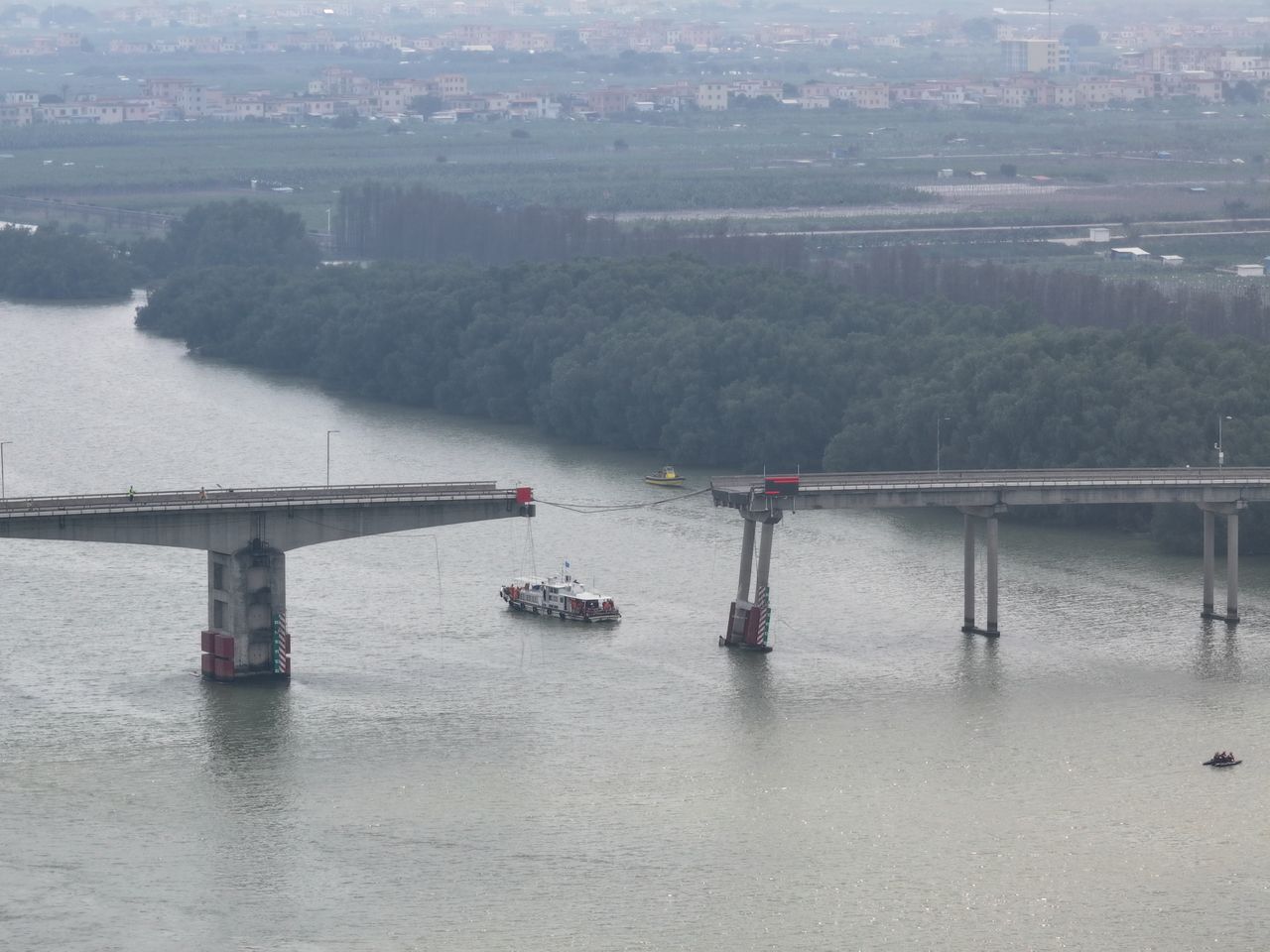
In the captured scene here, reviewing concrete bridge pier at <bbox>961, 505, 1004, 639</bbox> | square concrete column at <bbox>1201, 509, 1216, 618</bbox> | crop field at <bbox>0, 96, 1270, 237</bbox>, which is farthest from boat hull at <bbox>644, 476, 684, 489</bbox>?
crop field at <bbox>0, 96, 1270, 237</bbox>

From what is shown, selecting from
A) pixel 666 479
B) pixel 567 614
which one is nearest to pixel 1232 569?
pixel 567 614

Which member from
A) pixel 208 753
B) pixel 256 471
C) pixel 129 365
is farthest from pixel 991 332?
pixel 208 753

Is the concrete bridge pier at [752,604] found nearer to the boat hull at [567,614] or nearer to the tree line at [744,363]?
the boat hull at [567,614]

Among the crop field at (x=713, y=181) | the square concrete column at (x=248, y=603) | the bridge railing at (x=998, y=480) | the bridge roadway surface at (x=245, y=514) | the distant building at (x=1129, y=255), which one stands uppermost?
the crop field at (x=713, y=181)

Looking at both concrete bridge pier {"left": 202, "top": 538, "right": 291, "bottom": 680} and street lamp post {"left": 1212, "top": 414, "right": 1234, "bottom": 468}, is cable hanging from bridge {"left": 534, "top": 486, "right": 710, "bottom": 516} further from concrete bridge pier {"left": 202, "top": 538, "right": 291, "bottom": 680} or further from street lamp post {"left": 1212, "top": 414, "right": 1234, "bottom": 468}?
concrete bridge pier {"left": 202, "top": 538, "right": 291, "bottom": 680}

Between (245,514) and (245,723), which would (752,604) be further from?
(245,723)

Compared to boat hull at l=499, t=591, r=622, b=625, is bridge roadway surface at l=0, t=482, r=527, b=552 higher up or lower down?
higher up

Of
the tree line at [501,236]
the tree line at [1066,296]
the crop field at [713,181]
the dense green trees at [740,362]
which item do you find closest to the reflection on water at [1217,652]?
the dense green trees at [740,362]

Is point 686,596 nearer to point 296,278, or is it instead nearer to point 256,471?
point 256,471
